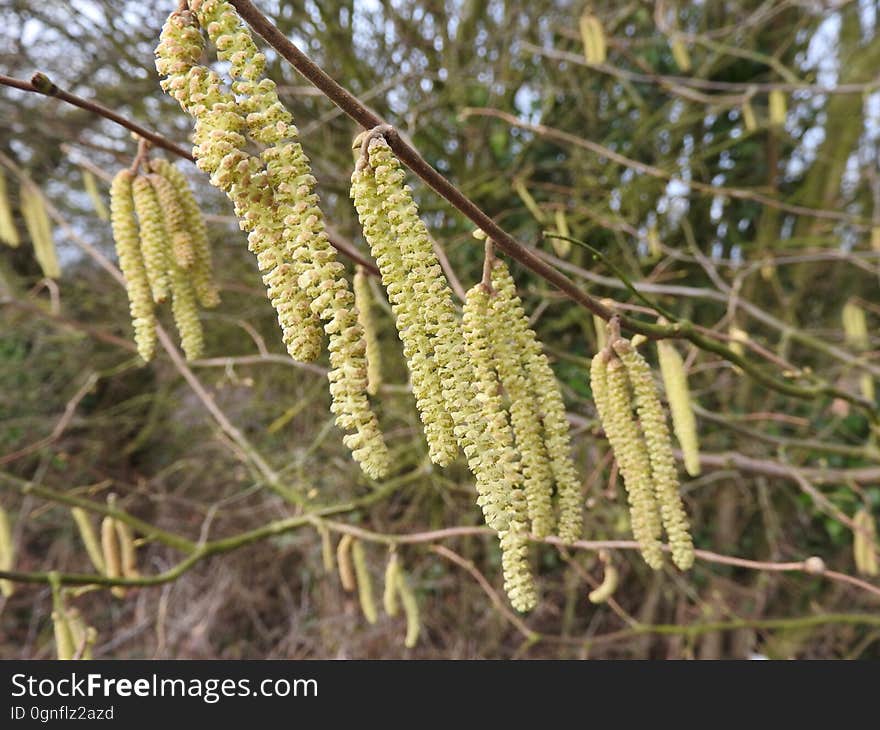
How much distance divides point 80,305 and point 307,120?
2051 millimetres

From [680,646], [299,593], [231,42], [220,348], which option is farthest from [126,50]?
[680,646]

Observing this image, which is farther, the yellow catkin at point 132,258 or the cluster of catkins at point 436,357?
the yellow catkin at point 132,258

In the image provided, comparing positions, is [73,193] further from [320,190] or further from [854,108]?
[854,108]

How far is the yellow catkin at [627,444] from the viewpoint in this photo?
0.92m

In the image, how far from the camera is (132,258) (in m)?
0.99

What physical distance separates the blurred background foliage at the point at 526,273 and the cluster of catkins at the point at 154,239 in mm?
1992

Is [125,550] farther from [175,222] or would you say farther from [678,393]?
[678,393]

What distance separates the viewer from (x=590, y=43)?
8.39 feet

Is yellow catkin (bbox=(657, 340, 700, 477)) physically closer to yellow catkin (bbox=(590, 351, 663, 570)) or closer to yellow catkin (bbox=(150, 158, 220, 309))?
yellow catkin (bbox=(590, 351, 663, 570))

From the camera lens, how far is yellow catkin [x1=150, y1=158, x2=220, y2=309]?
3.39ft

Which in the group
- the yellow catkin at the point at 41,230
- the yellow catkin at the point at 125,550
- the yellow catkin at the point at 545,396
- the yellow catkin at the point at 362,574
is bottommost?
the yellow catkin at the point at 362,574

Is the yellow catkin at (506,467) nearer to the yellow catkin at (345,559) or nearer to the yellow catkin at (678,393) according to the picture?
the yellow catkin at (678,393)

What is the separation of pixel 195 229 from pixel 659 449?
29.1 inches

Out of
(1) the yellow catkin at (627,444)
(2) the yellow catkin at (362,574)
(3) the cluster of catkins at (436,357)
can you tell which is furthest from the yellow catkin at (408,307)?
(2) the yellow catkin at (362,574)
